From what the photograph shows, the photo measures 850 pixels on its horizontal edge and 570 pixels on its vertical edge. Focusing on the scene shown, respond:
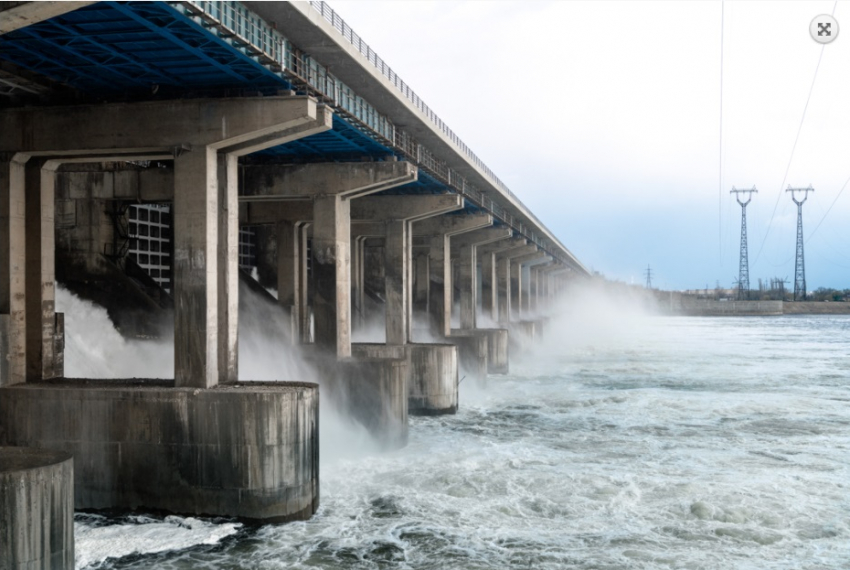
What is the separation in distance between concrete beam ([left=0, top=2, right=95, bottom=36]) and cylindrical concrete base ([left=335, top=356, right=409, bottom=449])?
17.2 metres

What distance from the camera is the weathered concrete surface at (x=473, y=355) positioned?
44281 millimetres

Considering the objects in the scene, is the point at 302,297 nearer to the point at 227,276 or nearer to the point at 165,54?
the point at 227,276

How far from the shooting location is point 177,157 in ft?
64.0

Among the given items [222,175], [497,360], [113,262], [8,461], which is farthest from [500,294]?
[8,461]

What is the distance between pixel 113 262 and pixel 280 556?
1978 centimetres

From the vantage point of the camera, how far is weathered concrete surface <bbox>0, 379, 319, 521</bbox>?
17.9m

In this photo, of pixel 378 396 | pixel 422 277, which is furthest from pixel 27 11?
pixel 422 277

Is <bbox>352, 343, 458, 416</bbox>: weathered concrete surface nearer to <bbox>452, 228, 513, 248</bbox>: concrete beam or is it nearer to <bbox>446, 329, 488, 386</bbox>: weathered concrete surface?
<bbox>446, 329, 488, 386</bbox>: weathered concrete surface

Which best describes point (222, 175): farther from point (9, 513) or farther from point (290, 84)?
point (9, 513)

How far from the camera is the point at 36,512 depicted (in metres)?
12.1

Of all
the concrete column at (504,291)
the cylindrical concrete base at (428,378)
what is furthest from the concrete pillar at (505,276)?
the cylindrical concrete base at (428,378)

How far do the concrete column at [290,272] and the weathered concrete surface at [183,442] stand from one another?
19.5 metres

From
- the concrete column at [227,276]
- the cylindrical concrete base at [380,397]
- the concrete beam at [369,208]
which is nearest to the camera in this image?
the concrete column at [227,276]

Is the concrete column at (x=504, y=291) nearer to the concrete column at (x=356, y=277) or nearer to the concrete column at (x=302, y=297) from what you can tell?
the concrete column at (x=356, y=277)
